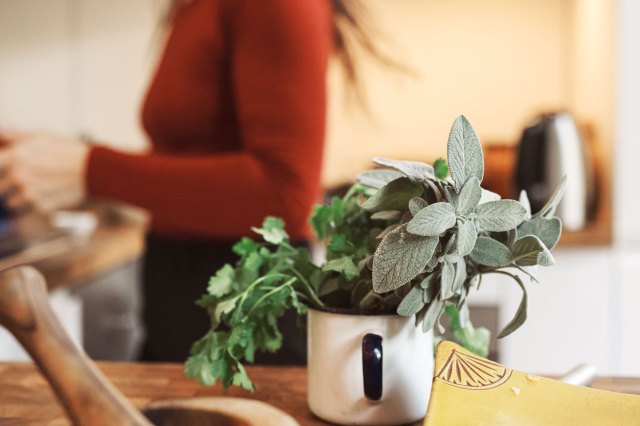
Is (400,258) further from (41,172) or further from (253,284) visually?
(41,172)

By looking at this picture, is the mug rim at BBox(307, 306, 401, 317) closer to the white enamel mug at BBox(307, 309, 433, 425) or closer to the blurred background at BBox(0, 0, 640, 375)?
the white enamel mug at BBox(307, 309, 433, 425)

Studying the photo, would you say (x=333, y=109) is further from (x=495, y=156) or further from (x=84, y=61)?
(x=84, y=61)

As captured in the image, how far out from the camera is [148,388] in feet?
2.39

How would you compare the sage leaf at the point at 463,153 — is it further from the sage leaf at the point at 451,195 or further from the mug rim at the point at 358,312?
the mug rim at the point at 358,312

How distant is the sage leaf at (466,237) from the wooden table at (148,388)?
20 cm

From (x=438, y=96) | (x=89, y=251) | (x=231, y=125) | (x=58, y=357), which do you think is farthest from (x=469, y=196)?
(x=438, y=96)

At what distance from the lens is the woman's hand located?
3.27ft

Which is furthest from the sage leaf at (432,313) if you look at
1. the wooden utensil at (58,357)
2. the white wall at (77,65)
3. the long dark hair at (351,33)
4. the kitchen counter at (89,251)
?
the white wall at (77,65)

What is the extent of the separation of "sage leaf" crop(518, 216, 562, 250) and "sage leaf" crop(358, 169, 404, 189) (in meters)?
0.10

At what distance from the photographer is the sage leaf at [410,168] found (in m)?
0.55

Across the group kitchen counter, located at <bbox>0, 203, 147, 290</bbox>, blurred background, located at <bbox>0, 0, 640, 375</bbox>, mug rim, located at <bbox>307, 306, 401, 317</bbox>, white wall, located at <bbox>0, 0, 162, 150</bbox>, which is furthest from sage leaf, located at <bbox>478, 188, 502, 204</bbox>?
white wall, located at <bbox>0, 0, 162, 150</bbox>

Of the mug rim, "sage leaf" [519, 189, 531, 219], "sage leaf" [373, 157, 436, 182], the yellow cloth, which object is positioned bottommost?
the yellow cloth

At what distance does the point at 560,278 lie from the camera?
2018 millimetres

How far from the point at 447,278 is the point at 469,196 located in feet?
0.20
